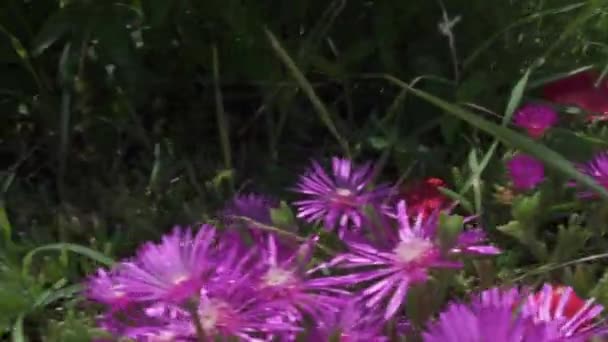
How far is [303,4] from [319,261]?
1.83ft

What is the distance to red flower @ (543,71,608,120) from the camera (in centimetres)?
149

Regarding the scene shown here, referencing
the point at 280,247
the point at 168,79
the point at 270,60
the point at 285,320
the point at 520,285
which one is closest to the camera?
the point at 285,320

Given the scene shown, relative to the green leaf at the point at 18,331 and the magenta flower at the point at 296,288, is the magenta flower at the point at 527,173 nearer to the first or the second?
the magenta flower at the point at 296,288

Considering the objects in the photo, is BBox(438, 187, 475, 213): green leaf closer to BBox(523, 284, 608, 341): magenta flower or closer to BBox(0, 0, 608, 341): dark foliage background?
BBox(0, 0, 608, 341): dark foliage background

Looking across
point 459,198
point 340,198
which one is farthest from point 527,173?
point 340,198

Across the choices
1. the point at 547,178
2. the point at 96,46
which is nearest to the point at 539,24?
the point at 547,178

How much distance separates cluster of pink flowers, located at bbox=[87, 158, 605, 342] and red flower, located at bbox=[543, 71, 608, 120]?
0.64 metres

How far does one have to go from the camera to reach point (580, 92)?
59.6 inches

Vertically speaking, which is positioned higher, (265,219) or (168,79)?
A: (168,79)

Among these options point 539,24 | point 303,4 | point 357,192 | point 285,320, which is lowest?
point 285,320

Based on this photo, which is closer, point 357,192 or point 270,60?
point 357,192

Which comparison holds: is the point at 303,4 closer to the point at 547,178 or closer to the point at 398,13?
the point at 398,13

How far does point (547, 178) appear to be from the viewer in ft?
3.81

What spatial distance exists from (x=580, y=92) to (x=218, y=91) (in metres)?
0.51
